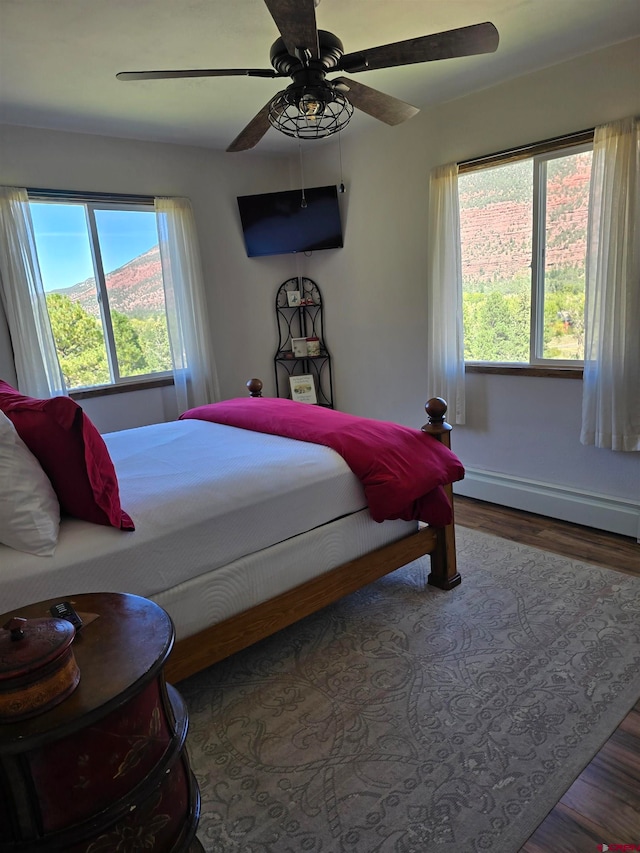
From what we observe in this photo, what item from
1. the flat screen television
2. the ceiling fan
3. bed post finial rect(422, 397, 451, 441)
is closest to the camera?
the ceiling fan

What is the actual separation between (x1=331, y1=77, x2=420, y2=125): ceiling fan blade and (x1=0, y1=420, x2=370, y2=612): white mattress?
1.49 metres

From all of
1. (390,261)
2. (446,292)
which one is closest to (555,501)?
(446,292)

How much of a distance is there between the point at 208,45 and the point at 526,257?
86.1 inches

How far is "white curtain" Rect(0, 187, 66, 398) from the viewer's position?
3.40 metres

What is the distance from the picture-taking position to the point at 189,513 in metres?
1.86

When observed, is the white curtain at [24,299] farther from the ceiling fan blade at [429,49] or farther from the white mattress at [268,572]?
the ceiling fan blade at [429,49]

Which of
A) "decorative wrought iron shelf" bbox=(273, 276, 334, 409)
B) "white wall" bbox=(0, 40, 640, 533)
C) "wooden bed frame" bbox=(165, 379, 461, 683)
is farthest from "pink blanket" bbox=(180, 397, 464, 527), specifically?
"decorative wrought iron shelf" bbox=(273, 276, 334, 409)

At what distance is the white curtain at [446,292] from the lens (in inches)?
142

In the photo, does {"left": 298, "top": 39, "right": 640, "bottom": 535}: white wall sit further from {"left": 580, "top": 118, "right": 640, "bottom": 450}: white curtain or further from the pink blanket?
the pink blanket

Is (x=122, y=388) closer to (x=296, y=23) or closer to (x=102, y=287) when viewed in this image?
(x=102, y=287)

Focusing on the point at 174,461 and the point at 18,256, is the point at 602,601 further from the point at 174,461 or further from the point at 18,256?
the point at 18,256

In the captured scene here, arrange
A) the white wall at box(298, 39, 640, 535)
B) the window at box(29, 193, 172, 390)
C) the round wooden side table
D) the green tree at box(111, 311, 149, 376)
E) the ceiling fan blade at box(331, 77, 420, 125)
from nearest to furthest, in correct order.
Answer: the round wooden side table, the ceiling fan blade at box(331, 77, 420, 125), the white wall at box(298, 39, 640, 535), the window at box(29, 193, 172, 390), the green tree at box(111, 311, 149, 376)

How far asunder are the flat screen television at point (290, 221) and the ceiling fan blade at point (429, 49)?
248 cm

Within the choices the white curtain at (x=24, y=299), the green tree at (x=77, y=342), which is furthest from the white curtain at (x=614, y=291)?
the white curtain at (x=24, y=299)
